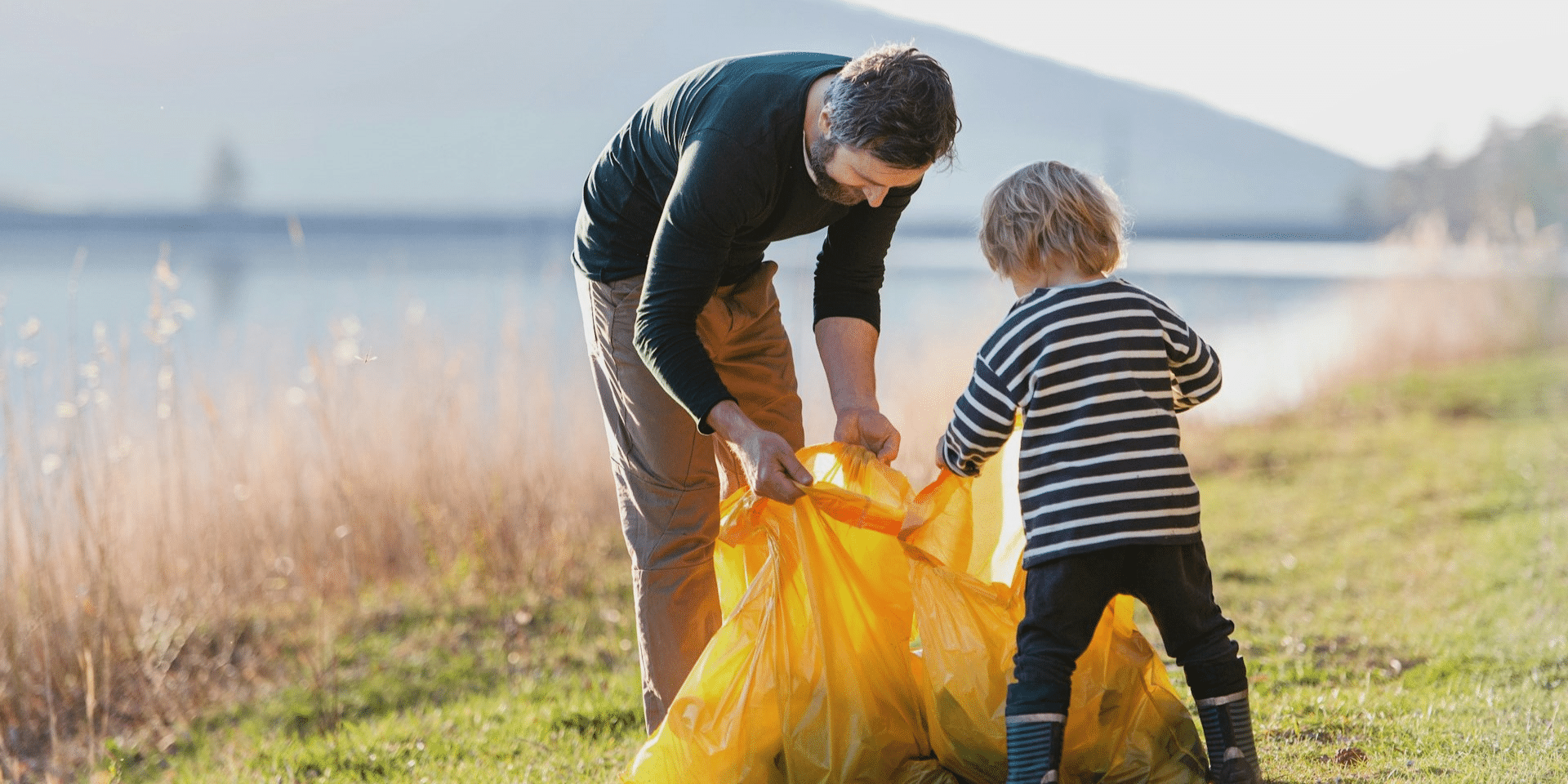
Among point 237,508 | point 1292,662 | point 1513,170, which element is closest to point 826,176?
point 1292,662

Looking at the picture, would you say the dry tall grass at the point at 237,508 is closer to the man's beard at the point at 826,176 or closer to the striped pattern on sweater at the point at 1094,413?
the man's beard at the point at 826,176

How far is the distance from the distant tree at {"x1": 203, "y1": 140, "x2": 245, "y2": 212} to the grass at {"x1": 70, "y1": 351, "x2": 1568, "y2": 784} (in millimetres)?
18561

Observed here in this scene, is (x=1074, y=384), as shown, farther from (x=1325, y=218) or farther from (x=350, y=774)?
(x=1325, y=218)

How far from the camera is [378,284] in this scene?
227 inches

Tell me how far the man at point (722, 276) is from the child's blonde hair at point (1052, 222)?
17 centimetres

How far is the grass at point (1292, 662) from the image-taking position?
240 centimetres

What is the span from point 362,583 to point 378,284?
71.6 inches

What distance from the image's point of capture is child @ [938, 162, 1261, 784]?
190 cm

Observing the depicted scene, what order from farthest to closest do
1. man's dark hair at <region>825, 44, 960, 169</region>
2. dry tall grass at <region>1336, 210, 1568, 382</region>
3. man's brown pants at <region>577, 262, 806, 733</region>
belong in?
dry tall grass at <region>1336, 210, 1568, 382</region>, man's brown pants at <region>577, 262, 806, 733</region>, man's dark hair at <region>825, 44, 960, 169</region>

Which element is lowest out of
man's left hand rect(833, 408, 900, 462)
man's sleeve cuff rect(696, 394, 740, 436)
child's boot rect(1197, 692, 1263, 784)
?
child's boot rect(1197, 692, 1263, 784)

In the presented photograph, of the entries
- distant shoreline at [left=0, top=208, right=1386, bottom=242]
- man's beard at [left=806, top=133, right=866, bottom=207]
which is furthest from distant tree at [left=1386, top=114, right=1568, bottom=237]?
man's beard at [left=806, top=133, right=866, bottom=207]

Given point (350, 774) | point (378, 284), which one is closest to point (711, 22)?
point (378, 284)

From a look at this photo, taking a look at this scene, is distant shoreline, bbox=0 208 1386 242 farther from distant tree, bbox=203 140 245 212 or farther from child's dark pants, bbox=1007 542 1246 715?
child's dark pants, bbox=1007 542 1246 715

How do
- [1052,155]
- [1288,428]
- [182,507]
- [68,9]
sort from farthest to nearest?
[68,9] → [1288,428] → [182,507] → [1052,155]
